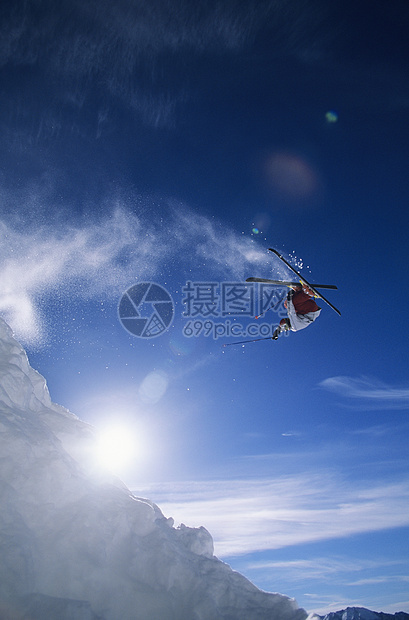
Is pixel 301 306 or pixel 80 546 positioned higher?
pixel 301 306

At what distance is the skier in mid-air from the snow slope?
27.7 m

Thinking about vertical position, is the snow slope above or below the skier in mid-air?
below

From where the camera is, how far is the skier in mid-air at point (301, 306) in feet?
64.6

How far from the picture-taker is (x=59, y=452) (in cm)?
3441

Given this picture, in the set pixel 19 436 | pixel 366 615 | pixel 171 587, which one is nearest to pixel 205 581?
pixel 171 587

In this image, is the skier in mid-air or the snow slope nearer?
the skier in mid-air

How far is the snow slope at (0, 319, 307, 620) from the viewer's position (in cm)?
2561

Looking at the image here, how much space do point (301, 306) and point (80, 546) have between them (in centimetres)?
3227

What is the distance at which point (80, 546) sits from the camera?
29.8m

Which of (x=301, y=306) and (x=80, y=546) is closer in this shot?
(x=301, y=306)

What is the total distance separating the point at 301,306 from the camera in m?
19.7

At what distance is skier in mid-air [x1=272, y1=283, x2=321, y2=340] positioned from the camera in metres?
19.7

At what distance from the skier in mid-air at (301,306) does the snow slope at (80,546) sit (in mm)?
27703

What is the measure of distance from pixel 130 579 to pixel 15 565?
39.3ft
